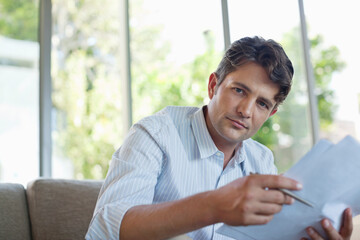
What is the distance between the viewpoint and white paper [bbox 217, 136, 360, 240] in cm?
86


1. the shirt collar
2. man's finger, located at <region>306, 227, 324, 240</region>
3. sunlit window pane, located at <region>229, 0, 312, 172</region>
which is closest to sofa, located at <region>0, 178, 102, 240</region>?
the shirt collar

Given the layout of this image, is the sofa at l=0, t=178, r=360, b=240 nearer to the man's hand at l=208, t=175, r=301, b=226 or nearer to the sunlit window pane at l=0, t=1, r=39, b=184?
the man's hand at l=208, t=175, r=301, b=226

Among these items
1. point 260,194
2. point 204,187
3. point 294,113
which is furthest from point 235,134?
point 294,113

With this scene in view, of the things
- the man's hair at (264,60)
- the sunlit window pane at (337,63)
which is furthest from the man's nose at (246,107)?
the sunlit window pane at (337,63)

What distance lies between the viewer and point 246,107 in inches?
52.4

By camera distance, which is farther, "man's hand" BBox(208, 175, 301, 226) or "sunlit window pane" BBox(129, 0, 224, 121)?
"sunlit window pane" BBox(129, 0, 224, 121)

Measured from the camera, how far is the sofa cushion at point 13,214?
1.48 m

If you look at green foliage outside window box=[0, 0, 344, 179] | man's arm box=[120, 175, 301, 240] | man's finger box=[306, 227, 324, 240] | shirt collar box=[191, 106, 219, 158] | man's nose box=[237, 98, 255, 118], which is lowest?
man's finger box=[306, 227, 324, 240]

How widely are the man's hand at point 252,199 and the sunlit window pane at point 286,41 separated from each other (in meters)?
2.20

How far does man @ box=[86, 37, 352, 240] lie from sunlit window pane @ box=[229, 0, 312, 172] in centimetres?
146

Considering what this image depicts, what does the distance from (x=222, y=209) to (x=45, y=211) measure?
3.16 ft

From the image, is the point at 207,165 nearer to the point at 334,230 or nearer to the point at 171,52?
the point at 334,230

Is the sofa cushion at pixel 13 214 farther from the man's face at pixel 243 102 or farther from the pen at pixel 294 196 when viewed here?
the pen at pixel 294 196

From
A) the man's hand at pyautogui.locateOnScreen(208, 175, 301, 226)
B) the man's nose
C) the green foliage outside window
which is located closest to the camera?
the man's hand at pyautogui.locateOnScreen(208, 175, 301, 226)
